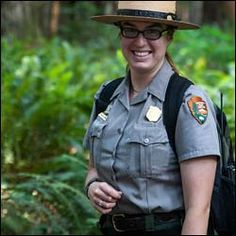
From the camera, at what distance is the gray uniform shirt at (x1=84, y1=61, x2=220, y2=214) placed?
238 centimetres

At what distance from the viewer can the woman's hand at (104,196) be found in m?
2.55

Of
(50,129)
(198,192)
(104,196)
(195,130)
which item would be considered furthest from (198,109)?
(50,129)

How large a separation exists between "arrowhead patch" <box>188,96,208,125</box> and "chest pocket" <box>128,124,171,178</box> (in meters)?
0.14

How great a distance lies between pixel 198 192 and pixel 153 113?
0.37 metres

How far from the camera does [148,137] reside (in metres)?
2.44

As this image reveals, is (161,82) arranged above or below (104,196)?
above

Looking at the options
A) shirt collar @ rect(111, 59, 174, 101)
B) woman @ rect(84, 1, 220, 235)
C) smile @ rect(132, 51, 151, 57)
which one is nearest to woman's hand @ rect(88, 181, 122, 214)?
woman @ rect(84, 1, 220, 235)

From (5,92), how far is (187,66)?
4116 millimetres

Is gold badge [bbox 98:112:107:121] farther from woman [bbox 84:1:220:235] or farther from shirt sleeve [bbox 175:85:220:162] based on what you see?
shirt sleeve [bbox 175:85:220:162]

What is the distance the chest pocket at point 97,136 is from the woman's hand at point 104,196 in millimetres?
118

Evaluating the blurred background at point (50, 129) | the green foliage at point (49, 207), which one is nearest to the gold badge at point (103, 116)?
the blurred background at point (50, 129)

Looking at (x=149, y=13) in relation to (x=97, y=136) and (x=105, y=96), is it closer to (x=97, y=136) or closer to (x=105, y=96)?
(x=105, y=96)

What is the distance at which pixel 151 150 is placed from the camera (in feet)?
7.99

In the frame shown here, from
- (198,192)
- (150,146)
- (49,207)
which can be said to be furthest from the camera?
(49,207)
